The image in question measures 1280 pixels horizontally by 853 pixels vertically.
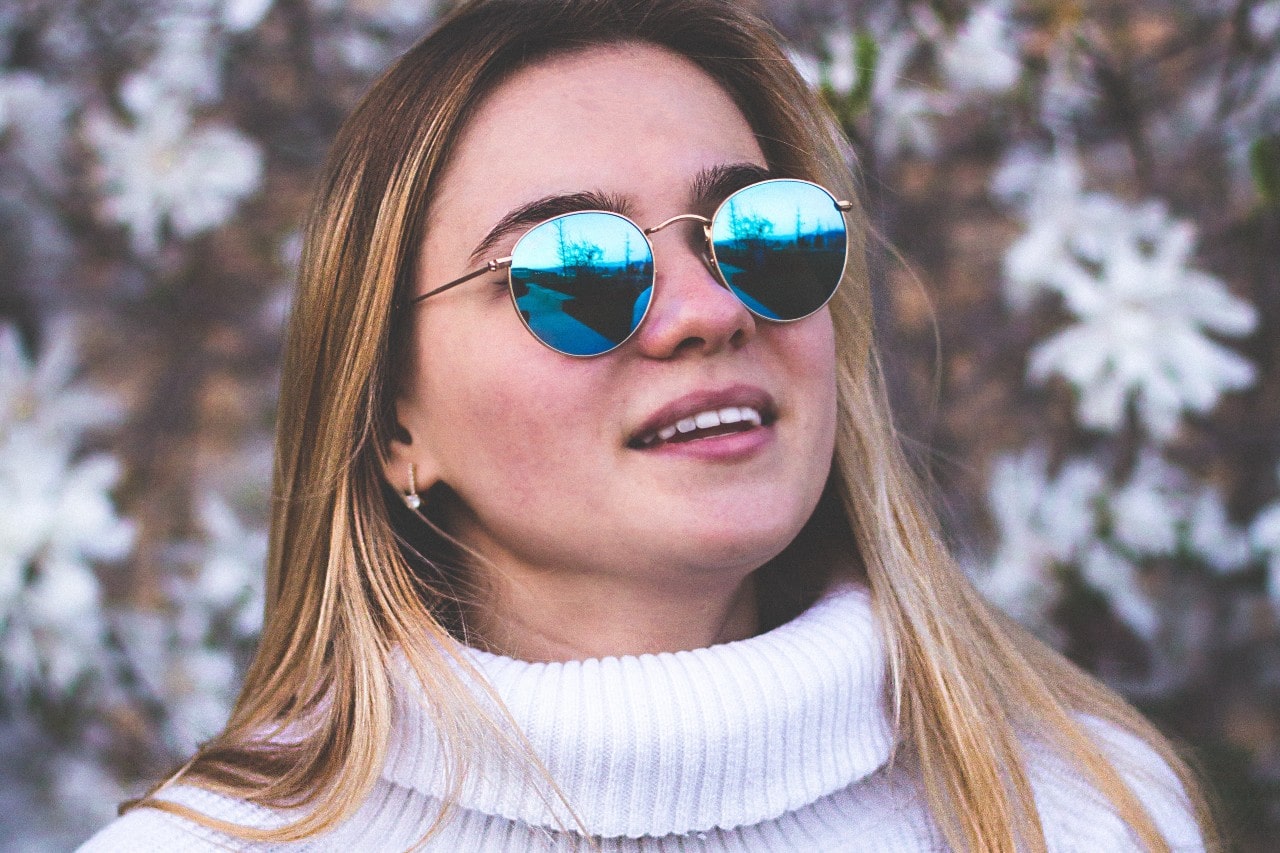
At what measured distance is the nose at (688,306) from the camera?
1.25 metres

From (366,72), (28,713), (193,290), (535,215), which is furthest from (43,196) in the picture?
(535,215)

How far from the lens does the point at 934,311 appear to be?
2295mm

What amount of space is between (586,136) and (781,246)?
0.25 metres

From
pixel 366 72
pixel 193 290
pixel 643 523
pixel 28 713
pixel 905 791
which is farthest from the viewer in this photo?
pixel 193 290

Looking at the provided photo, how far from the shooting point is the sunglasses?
4.08ft

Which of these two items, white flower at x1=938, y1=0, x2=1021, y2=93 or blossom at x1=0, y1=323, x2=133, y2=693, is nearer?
blossom at x1=0, y1=323, x2=133, y2=693

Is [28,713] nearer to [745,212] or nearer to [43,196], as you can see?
[43,196]

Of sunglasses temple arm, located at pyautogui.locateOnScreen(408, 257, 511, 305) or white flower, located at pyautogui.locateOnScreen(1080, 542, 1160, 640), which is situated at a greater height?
sunglasses temple arm, located at pyautogui.locateOnScreen(408, 257, 511, 305)

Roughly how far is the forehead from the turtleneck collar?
525 millimetres

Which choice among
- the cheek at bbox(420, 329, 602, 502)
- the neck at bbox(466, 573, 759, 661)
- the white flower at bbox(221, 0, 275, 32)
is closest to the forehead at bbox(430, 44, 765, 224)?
the cheek at bbox(420, 329, 602, 502)

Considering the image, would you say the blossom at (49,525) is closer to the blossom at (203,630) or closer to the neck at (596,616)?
the blossom at (203,630)

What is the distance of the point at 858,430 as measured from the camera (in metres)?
1.63

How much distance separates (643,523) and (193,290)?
6.20ft

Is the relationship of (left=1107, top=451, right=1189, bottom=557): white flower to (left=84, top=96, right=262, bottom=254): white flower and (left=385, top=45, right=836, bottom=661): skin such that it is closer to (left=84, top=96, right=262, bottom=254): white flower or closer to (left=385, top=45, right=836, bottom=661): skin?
(left=385, top=45, right=836, bottom=661): skin
